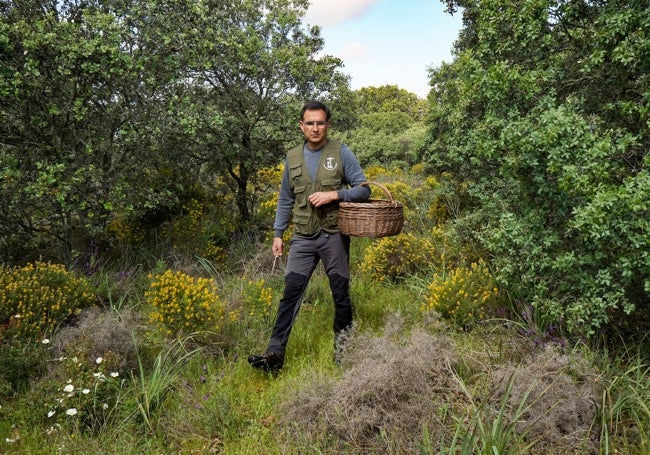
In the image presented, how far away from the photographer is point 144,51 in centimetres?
603

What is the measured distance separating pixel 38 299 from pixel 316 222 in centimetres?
278

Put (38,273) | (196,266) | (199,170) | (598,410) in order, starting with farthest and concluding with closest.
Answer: (199,170)
(196,266)
(38,273)
(598,410)

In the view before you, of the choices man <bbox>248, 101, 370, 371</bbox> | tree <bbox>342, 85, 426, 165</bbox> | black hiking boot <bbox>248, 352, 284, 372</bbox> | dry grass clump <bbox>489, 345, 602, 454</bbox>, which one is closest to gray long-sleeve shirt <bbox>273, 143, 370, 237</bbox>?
man <bbox>248, 101, 370, 371</bbox>

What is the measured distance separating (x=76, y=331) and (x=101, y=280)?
1.60m

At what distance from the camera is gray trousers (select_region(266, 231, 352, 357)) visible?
13.0 feet

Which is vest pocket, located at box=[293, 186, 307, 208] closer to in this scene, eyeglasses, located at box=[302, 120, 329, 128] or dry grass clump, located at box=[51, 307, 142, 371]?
eyeglasses, located at box=[302, 120, 329, 128]

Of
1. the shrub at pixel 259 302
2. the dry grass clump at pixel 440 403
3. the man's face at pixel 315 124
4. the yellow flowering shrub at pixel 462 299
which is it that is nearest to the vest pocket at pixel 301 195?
the man's face at pixel 315 124

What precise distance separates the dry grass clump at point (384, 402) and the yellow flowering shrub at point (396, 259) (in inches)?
89.4

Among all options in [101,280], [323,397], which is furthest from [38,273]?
[323,397]

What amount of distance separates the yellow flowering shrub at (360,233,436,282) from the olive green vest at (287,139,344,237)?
1.99 m

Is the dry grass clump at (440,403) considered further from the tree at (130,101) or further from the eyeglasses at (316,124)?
the tree at (130,101)

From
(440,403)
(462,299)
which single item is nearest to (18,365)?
(440,403)

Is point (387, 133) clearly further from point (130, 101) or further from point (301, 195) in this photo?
point (301, 195)

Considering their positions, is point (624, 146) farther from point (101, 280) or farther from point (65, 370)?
point (101, 280)
